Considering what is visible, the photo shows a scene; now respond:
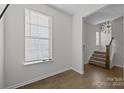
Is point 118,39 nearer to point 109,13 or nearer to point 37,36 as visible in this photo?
point 109,13

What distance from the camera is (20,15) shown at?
2168 millimetres

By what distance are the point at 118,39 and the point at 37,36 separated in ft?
12.1

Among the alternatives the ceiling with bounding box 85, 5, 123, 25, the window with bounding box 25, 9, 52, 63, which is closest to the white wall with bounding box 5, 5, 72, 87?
the window with bounding box 25, 9, 52, 63

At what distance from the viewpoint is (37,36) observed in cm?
262

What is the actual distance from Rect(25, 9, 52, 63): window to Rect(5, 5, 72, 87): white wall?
150mm

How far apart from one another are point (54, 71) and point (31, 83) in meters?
0.89

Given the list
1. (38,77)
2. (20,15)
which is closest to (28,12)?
(20,15)

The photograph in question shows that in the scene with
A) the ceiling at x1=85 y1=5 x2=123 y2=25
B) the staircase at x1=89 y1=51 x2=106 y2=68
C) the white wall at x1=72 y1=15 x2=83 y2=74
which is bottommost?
the staircase at x1=89 y1=51 x2=106 y2=68

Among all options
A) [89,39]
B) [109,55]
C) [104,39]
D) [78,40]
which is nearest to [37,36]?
[78,40]

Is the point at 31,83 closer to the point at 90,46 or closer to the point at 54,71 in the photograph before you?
the point at 54,71

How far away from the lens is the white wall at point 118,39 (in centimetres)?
400

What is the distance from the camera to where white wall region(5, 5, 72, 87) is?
1.97 metres

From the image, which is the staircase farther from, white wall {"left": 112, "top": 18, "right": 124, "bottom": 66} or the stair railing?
white wall {"left": 112, "top": 18, "right": 124, "bottom": 66}

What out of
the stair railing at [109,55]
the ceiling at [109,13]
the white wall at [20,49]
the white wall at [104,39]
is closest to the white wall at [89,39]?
the ceiling at [109,13]
